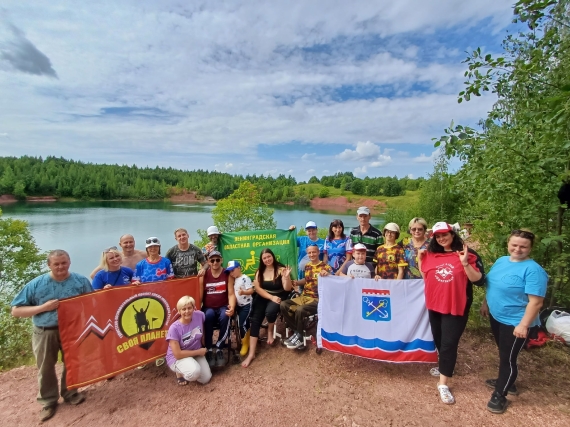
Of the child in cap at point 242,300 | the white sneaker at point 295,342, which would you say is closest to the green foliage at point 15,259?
the child in cap at point 242,300

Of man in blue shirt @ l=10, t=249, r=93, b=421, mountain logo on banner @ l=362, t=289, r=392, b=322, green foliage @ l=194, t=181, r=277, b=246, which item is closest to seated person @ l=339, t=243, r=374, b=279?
mountain logo on banner @ l=362, t=289, r=392, b=322

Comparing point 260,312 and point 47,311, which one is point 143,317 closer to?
point 47,311

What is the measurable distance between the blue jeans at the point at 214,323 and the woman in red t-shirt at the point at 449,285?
2591mm

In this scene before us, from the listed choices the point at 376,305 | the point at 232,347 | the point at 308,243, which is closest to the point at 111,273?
the point at 232,347

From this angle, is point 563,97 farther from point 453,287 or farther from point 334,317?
point 334,317

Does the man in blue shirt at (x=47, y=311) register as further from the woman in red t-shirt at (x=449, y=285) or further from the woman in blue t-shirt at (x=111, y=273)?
the woman in red t-shirt at (x=449, y=285)

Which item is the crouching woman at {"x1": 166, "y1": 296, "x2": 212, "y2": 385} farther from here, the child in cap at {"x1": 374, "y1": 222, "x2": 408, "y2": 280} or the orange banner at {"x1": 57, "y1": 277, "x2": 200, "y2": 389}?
the child in cap at {"x1": 374, "y1": 222, "x2": 408, "y2": 280}

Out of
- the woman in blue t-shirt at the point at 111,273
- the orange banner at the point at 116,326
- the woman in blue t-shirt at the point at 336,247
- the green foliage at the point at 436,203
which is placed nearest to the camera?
the orange banner at the point at 116,326

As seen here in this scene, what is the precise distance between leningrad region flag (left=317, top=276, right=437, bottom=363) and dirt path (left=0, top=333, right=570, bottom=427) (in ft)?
0.88

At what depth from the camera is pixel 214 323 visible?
171 inches

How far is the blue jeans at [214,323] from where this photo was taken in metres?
4.28

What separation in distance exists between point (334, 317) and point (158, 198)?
94.6 m

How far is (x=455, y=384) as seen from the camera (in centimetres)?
359

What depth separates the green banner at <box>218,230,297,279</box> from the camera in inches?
239
